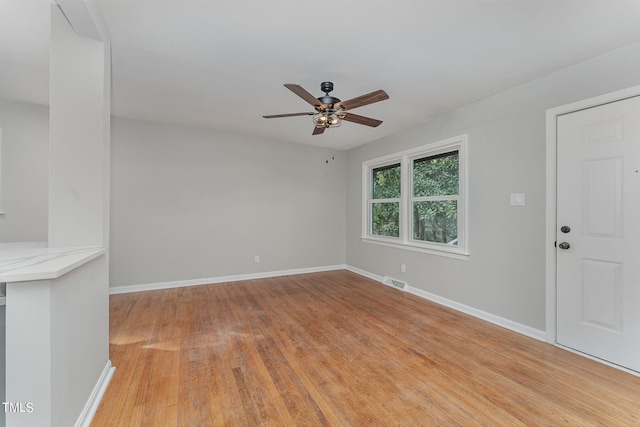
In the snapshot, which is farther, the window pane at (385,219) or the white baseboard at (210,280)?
the window pane at (385,219)

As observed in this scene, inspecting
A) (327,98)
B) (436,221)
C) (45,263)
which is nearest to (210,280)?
(45,263)

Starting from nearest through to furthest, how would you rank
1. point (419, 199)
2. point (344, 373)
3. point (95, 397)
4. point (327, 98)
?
1. point (95, 397)
2. point (344, 373)
3. point (327, 98)
4. point (419, 199)

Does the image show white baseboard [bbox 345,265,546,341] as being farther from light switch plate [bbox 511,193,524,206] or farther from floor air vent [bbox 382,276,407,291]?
light switch plate [bbox 511,193,524,206]

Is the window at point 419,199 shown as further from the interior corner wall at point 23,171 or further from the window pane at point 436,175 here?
the interior corner wall at point 23,171

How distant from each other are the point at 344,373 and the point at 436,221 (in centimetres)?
256

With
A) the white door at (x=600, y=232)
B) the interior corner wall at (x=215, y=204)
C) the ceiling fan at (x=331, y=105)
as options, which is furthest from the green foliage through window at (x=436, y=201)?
the interior corner wall at (x=215, y=204)

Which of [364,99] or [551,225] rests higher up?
[364,99]

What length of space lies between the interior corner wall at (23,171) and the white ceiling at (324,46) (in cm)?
25

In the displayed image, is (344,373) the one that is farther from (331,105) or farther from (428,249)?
(428,249)

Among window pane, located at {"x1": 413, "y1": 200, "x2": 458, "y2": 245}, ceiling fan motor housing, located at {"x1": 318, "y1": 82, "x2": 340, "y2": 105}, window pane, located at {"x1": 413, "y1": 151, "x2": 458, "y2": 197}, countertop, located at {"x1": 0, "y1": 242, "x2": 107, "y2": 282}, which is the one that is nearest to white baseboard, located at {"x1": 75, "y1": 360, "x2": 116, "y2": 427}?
countertop, located at {"x1": 0, "y1": 242, "x2": 107, "y2": 282}

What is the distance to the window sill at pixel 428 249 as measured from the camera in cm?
344

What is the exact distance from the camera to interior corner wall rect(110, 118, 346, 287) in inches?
160

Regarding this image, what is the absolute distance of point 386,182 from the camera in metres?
4.90

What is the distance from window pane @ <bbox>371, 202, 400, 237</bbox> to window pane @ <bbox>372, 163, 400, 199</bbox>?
0.55ft
